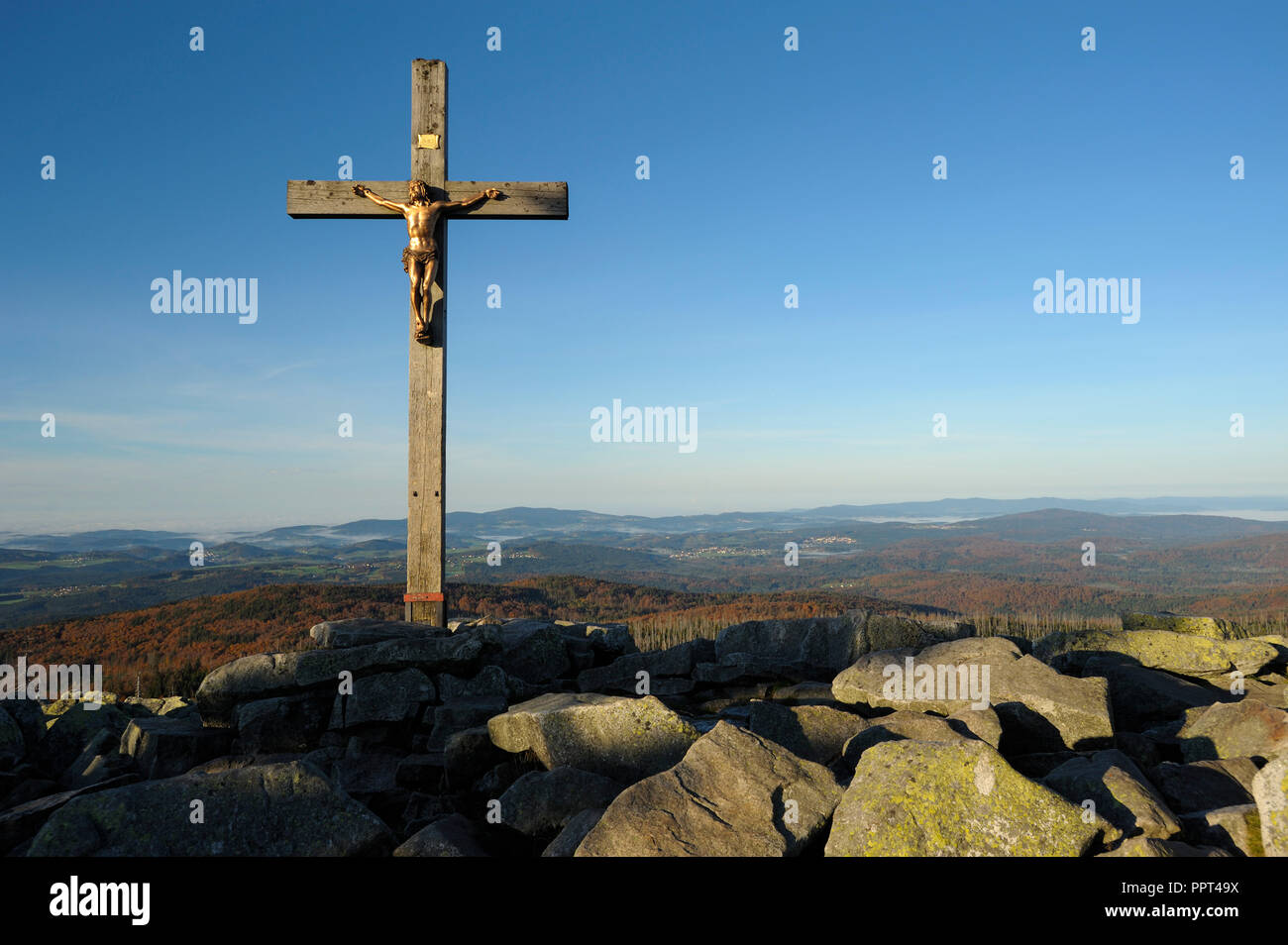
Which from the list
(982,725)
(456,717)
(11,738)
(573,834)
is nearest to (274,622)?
(11,738)

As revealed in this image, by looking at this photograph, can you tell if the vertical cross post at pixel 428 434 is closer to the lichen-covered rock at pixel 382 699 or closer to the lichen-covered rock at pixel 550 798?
the lichen-covered rock at pixel 382 699

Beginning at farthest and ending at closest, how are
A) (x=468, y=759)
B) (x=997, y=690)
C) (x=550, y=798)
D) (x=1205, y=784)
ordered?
(x=997, y=690) → (x=468, y=759) → (x=1205, y=784) → (x=550, y=798)

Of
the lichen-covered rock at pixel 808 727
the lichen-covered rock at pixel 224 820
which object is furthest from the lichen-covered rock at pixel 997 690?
the lichen-covered rock at pixel 224 820

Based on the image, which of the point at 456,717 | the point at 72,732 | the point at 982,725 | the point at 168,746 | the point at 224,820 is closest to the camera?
the point at 224,820

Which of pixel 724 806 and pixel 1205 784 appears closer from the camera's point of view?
pixel 724 806

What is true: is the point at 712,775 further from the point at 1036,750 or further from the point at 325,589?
the point at 325,589

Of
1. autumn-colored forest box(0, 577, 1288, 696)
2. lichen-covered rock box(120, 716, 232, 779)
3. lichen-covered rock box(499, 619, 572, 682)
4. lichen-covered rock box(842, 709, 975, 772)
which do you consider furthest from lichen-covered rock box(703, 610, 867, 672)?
lichen-covered rock box(120, 716, 232, 779)

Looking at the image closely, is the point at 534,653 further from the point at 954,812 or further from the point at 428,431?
the point at 954,812
